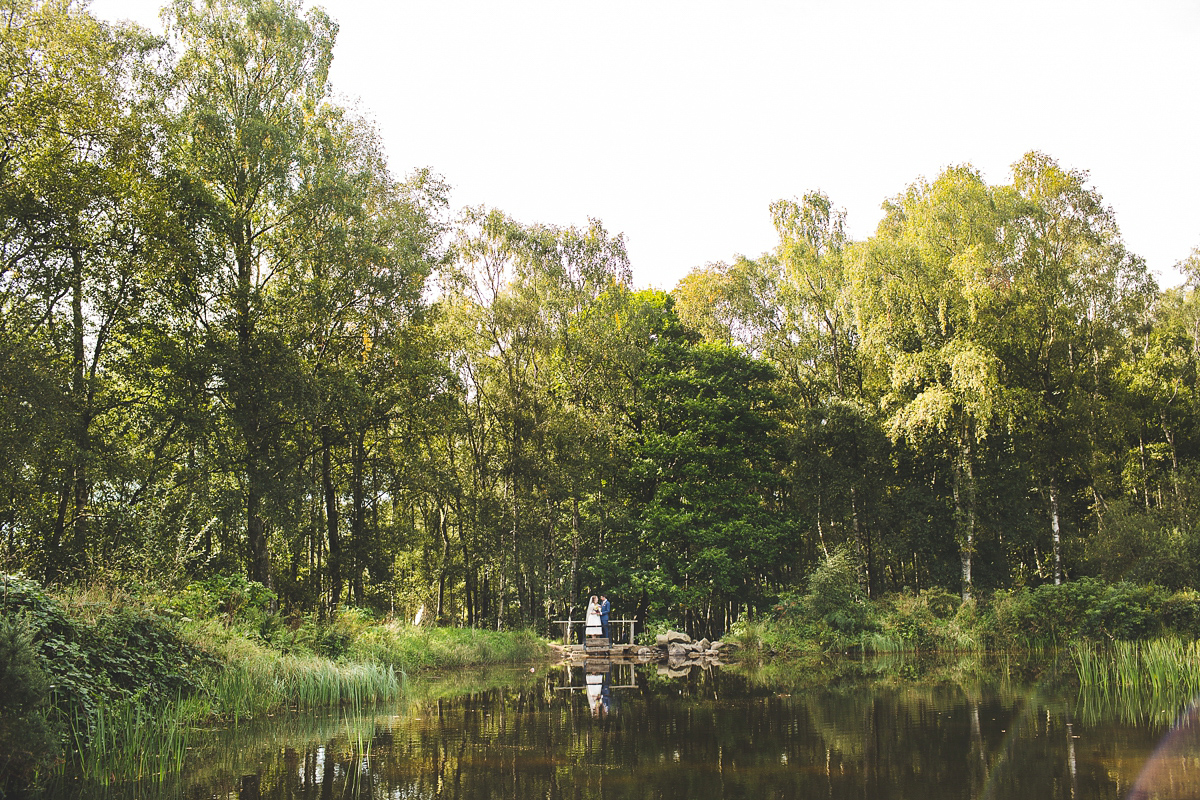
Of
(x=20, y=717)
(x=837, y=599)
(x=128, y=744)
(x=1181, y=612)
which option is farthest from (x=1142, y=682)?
(x=20, y=717)

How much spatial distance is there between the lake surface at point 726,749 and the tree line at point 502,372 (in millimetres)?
5941

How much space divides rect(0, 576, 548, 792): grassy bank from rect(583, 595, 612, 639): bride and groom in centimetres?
918

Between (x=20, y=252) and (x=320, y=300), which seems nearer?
(x=20, y=252)

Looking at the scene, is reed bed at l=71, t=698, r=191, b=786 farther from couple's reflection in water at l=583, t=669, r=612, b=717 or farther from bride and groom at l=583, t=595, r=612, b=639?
bride and groom at l=583, t=595, r=612, b=639

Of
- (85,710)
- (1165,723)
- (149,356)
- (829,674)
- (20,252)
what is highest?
(20,252)

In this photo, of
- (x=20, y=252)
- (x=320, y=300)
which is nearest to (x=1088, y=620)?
(x=320, y=300)

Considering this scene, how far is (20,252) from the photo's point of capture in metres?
16.3

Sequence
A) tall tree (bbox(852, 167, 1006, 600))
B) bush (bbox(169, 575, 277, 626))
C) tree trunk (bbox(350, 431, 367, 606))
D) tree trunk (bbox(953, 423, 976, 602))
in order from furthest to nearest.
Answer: tree trunk (bbox(953, 423, 976, 602)) → tree trunk (bbox(350, 431, 367, 606)) → tall tree (bbox(852, 167, 1006, 600)) → bush (bbox(169, 575, 277, 626))

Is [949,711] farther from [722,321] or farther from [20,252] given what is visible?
[722,321]

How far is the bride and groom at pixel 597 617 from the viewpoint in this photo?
82.9 feet

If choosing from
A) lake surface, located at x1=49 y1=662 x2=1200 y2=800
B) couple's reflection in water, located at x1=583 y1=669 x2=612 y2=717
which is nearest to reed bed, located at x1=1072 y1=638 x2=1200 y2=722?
lake surface, located at x1=49 y1=662 x2=1200 y2=800

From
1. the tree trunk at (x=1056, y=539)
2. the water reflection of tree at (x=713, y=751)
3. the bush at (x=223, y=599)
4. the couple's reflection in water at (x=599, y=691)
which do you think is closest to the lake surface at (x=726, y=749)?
the water reflection of tree at (x=713, y=751)

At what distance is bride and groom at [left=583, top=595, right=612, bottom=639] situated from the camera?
82.9 ft

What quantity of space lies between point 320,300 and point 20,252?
6835mm
